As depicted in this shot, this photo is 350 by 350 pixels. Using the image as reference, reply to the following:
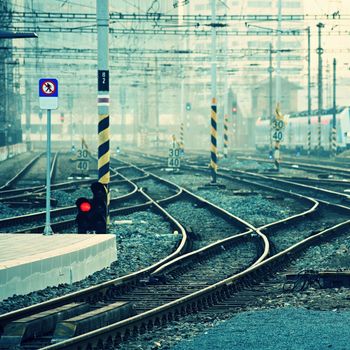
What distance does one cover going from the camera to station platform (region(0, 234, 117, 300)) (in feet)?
37.8

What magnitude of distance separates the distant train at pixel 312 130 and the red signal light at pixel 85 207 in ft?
153

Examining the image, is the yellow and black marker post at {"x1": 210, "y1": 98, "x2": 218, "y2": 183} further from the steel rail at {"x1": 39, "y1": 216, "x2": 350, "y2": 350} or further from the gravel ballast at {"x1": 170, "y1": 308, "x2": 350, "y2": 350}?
the gravel ballast at {"x1": 170, "y1": 308, "x2": 350, "y2": 350}

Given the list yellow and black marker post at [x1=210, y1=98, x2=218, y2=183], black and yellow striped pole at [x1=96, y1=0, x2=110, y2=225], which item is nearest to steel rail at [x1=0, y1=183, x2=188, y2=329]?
black and yellow striped pole at [x1=96, y1=0, x2=110, y2=225]

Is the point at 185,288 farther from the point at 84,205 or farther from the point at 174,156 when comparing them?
the point at 174,156

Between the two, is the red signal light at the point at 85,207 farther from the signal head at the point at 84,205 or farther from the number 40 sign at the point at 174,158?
the number 40 sign at the point at 174,158

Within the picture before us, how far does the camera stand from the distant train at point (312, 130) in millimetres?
70875

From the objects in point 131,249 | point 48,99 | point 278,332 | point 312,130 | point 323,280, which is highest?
point 48,99

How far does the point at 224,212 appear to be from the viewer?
24.3 metres

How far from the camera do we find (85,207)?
16.2 m

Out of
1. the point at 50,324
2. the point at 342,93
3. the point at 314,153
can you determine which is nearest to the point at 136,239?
the point at 50,324

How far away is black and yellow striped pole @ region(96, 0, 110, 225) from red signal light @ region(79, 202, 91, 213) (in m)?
2.24

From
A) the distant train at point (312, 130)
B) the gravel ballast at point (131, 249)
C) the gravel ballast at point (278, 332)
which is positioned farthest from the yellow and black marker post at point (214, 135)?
the distant train at point (312, 130)

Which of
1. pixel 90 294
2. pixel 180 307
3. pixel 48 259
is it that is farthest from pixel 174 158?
pixel 180 307

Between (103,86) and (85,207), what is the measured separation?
3.58 meters
